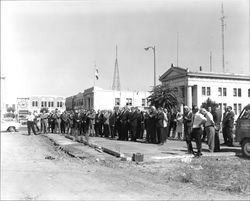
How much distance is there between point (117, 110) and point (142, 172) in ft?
37.7

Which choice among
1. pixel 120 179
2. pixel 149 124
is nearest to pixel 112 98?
pixel 149 124

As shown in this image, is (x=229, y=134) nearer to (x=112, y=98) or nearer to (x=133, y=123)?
(x=133, y=123)

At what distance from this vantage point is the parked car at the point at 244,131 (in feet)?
41.4

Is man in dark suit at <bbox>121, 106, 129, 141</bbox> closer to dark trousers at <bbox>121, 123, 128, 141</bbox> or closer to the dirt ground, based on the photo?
dark trousers at <bbox>121, 123, 128, 141</bbox>

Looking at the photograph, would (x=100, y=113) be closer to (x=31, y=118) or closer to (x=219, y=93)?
(x=31, y=118)

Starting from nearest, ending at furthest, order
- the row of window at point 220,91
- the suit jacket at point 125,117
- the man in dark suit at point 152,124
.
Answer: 1. the man in dark suit at point 152,124
2. the suit jacket at point 125,117
3. the row of window at point 220,91

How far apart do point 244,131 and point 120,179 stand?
5709mm

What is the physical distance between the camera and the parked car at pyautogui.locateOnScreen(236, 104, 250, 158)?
12633mm

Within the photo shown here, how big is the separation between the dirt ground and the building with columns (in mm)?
54215

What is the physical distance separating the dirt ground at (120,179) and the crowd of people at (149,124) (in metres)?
1.51

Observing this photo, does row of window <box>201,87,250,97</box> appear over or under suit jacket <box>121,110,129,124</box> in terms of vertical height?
over

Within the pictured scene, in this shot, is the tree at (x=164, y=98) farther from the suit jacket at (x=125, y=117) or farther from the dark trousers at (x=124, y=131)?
the suit jacket at (x=125, y=117)

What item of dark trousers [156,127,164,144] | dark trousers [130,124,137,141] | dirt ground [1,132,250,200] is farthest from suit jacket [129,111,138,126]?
dirt ground [1,132,250,200]

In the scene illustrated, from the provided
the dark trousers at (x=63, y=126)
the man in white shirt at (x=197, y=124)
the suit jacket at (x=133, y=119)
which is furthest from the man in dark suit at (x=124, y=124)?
the dark trousers at (x=63, y=126)
